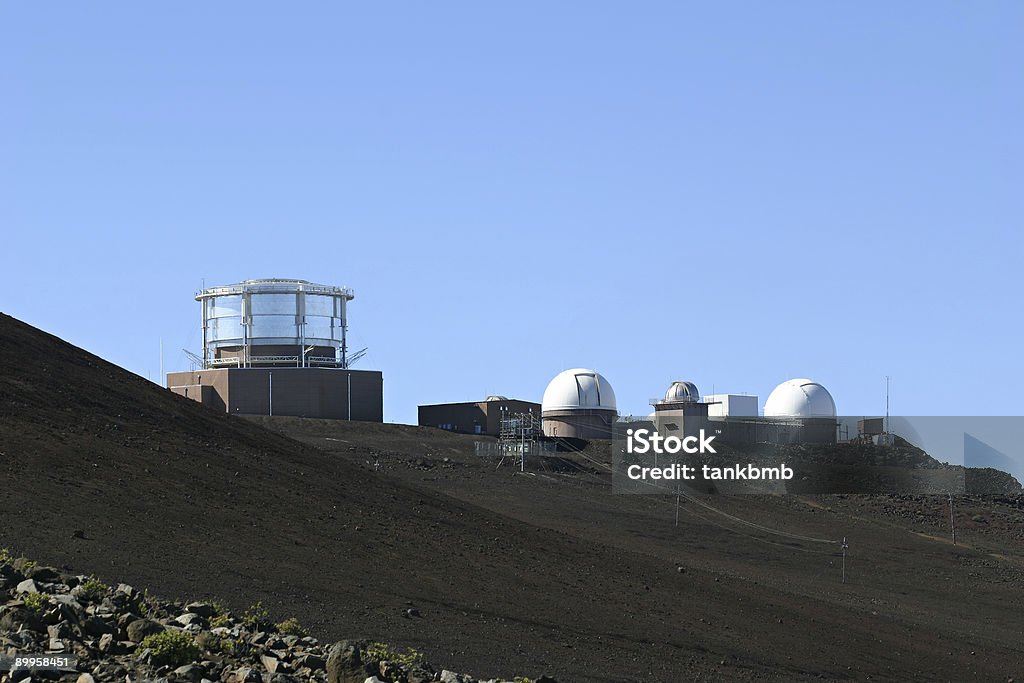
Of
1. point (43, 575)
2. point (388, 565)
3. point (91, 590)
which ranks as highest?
point (43, 575)

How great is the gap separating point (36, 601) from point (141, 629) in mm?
1292

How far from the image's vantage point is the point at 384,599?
26422mm

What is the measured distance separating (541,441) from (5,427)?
127 ft

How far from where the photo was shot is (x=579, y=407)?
3142 inches

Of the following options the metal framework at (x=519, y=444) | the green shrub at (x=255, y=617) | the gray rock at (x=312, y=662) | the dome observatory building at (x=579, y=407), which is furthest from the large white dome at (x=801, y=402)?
the gray rock at (x=312, y=662)

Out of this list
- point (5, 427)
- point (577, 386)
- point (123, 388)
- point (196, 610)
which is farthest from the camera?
point (577, 386)

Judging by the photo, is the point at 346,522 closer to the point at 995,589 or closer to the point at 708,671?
the point at 708,671

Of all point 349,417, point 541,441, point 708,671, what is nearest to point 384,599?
point 708,671

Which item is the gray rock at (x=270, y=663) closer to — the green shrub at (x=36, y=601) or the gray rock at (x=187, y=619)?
the gray rock at (x=187, y=619)

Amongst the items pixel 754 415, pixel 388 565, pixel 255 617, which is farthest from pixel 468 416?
pixel 255 617

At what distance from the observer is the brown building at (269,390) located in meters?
72.4

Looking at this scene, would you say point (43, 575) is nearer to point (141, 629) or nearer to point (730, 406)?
point (141, 629)

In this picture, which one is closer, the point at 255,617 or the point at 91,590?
the point at 91,590

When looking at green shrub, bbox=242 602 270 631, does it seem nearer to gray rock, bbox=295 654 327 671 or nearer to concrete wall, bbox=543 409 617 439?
gray rock, bbox=295 654 327 671
